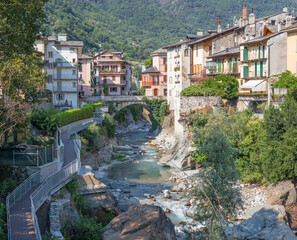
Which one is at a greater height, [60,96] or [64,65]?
[64,65]

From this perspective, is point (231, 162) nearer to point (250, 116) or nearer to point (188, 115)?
point (250, 116)

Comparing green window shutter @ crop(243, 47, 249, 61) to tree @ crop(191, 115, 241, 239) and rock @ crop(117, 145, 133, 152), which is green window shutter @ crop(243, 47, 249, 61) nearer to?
rock @ crop(117, 145, 133, 152)

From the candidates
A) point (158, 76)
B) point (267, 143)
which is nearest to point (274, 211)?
point (267, 143)

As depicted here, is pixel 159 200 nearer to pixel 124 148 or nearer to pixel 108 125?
pixel 124 148

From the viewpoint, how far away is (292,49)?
4084cm

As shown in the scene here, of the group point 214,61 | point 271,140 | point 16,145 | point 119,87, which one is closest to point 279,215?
point 271,140

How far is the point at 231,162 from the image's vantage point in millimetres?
24547

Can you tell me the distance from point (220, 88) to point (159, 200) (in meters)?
20.3

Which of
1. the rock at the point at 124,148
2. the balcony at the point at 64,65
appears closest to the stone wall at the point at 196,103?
the rock at the point at 124,148

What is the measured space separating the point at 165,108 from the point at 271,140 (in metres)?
40.8

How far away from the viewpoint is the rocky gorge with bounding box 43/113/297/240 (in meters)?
22.8

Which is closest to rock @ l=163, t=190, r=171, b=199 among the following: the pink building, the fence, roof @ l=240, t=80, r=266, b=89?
the fence

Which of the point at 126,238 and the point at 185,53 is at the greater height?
the point at 185,53

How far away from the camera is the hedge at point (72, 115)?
133 ft
